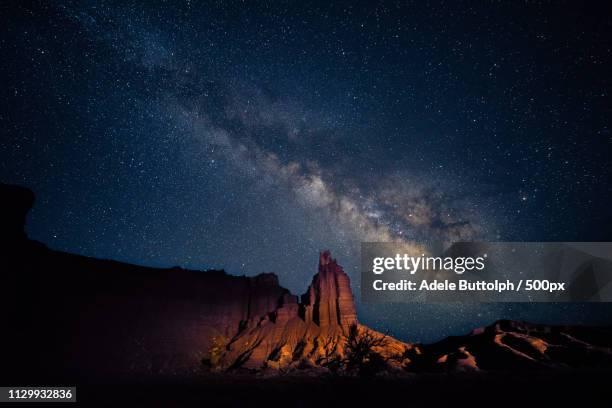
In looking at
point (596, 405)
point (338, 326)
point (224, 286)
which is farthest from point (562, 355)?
point (224, 286)

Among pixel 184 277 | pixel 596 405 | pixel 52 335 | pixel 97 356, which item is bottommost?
pixel 97 356

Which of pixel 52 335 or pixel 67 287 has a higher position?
pixel 67 287

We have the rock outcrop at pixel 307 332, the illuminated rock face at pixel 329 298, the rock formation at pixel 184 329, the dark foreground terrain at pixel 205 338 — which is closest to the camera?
the dark foreground terrain at pixel 205 338

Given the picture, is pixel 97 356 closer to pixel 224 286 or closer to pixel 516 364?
pixel 224 286

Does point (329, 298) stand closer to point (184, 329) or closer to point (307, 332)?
point (307, 332)

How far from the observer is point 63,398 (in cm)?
2833

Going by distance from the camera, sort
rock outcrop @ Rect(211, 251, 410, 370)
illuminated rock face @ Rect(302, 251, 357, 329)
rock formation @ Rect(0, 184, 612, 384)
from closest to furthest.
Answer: rock formation @ Rect(0, 184, 612, 384)
rock outcrop @ Rect(211, 251, 410, 370)
illuminated rock face @ Rect(302, 251, 357, 329)

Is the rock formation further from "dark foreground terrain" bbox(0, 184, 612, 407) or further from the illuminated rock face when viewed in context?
the illuminated rock face

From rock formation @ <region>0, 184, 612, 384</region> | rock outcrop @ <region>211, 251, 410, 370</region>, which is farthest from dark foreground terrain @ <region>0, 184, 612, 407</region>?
rock outcrop @ <region>211, 251, 410, 370</region>

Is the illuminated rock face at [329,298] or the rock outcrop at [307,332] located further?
the illuminated rock face at [329,298]

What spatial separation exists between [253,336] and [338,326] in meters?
29.0

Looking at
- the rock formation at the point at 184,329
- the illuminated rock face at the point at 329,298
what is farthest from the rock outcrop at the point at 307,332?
the rock formation at the point at 184,329

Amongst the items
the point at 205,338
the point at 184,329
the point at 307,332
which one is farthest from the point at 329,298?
the point at 184,329

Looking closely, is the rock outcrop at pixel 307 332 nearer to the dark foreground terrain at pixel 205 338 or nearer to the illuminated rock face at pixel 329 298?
the illuminated rock face at pixel 329 298
